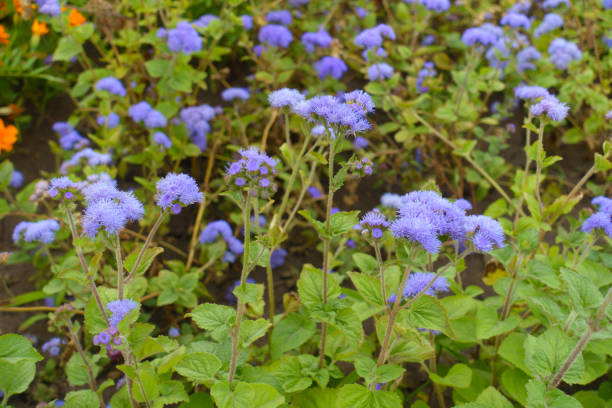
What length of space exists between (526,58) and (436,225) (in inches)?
118

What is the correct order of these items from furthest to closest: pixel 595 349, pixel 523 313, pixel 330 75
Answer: pixel 330 75, pixel 523 313, pixel 595 349

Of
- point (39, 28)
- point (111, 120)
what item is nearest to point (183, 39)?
point (111, 120)

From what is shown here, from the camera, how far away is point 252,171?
1604 millimetres

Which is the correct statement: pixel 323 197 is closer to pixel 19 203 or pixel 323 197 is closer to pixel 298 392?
pixel 298 392

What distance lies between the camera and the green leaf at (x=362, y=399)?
1653 millimetres

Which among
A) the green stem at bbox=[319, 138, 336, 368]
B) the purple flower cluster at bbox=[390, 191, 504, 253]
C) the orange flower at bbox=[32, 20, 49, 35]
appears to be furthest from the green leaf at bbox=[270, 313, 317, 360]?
the orange flower at bbox=[32, 20, 49, 35]

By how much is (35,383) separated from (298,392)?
4.93ft

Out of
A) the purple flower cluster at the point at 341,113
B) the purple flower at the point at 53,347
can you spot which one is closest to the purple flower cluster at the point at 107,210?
the purple flower cluster at the point at 341,113

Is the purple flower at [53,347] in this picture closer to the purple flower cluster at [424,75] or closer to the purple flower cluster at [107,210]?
the purple flower cluster at [107,210]

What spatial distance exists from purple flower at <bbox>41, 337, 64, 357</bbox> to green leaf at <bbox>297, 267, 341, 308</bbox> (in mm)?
1470

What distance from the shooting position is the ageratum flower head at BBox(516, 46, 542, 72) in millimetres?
3888

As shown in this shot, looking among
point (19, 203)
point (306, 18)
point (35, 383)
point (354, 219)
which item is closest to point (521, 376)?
point (354, 219)

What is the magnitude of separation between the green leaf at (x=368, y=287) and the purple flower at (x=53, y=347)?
1.70 m

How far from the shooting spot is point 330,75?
383cm
